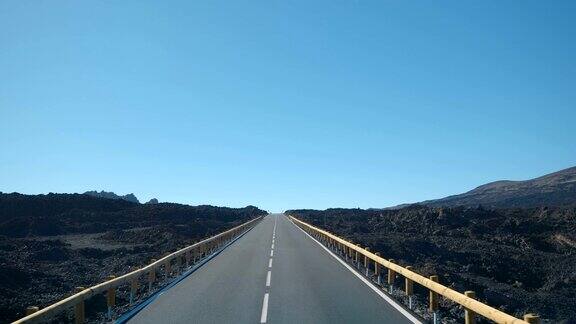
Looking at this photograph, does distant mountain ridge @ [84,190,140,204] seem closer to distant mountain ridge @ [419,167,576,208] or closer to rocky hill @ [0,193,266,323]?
rocky hill @ [0,193,266,323]

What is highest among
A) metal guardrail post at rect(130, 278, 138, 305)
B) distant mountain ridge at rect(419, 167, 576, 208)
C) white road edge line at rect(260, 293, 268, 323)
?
distant mountain ridge at rect(419, 167, 576, 208)

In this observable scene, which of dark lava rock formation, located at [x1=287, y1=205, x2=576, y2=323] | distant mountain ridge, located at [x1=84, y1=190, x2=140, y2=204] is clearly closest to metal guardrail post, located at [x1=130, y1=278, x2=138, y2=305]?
dark lava rock formation, located at [x1=287, y1=205, x2=576, y2=323]

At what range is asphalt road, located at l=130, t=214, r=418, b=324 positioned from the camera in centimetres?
1237

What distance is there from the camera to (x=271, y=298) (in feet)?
48.9

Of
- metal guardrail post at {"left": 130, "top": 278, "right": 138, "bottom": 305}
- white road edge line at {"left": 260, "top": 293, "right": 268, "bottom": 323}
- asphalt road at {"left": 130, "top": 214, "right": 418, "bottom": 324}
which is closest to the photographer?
white road edge line at {"left": 260, "top": 293, "right": 268, "bottom": 323}

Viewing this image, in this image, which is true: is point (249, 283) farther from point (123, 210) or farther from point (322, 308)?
point (123, 210)

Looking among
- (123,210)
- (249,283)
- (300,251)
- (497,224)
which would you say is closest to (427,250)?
(300,251)

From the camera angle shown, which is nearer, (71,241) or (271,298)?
(271,298)

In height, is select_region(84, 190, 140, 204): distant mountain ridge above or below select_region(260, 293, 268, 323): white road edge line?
above

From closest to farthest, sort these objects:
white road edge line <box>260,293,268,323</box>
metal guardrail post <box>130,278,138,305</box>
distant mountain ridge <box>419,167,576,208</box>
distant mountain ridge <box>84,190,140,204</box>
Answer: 1. white road edge line <box>260,293,268,323</box>
2. metal guardrail post <box>130,278,138,305</box>
3. distant mountain ridge <box>419,167,576,208</box>
4. distant mountain ridge <box>84,190,140,204</box>

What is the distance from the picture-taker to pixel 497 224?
4997 centimetres

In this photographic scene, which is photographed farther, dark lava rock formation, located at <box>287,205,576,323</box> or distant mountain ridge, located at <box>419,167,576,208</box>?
distant mountain ridge, located at <box>419,167,576,208</box>

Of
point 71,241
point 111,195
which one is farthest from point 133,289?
point 111,195

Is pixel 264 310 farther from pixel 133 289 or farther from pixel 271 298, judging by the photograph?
pixel 133 289
